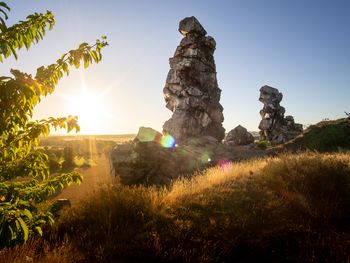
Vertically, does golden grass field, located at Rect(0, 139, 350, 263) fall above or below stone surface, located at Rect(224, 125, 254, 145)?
below

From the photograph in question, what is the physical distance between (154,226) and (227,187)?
189 inches

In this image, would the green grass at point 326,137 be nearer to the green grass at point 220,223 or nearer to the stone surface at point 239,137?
the stone surface at point 239,137

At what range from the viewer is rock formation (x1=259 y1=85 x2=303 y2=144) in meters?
51.4

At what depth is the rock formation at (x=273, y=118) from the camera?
5144cm

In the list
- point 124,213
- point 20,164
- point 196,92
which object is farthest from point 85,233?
point 196,92

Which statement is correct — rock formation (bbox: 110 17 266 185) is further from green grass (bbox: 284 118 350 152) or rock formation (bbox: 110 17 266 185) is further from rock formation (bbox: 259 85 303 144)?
rock formation (bbox: 259 85 303 144)

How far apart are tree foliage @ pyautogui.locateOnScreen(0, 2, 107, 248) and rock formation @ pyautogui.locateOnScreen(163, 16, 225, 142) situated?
104 feet

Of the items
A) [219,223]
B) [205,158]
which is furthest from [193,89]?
[219,223]

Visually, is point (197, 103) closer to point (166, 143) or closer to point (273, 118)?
point (166, 143)

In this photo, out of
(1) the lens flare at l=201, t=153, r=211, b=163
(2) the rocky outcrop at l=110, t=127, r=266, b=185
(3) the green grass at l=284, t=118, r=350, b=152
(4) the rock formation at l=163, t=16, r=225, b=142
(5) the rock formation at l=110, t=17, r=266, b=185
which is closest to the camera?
(2) the rocky outcrop at l=110, t=127, r=266, b=185

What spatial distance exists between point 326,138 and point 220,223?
25359 mm

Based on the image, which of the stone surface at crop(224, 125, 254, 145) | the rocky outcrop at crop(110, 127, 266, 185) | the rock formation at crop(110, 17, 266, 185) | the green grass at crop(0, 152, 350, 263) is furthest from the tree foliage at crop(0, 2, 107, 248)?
the stone surface at crop(224, 125, 254, 145)

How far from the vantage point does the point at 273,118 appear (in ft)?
170

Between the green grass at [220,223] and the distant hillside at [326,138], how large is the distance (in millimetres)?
15095
